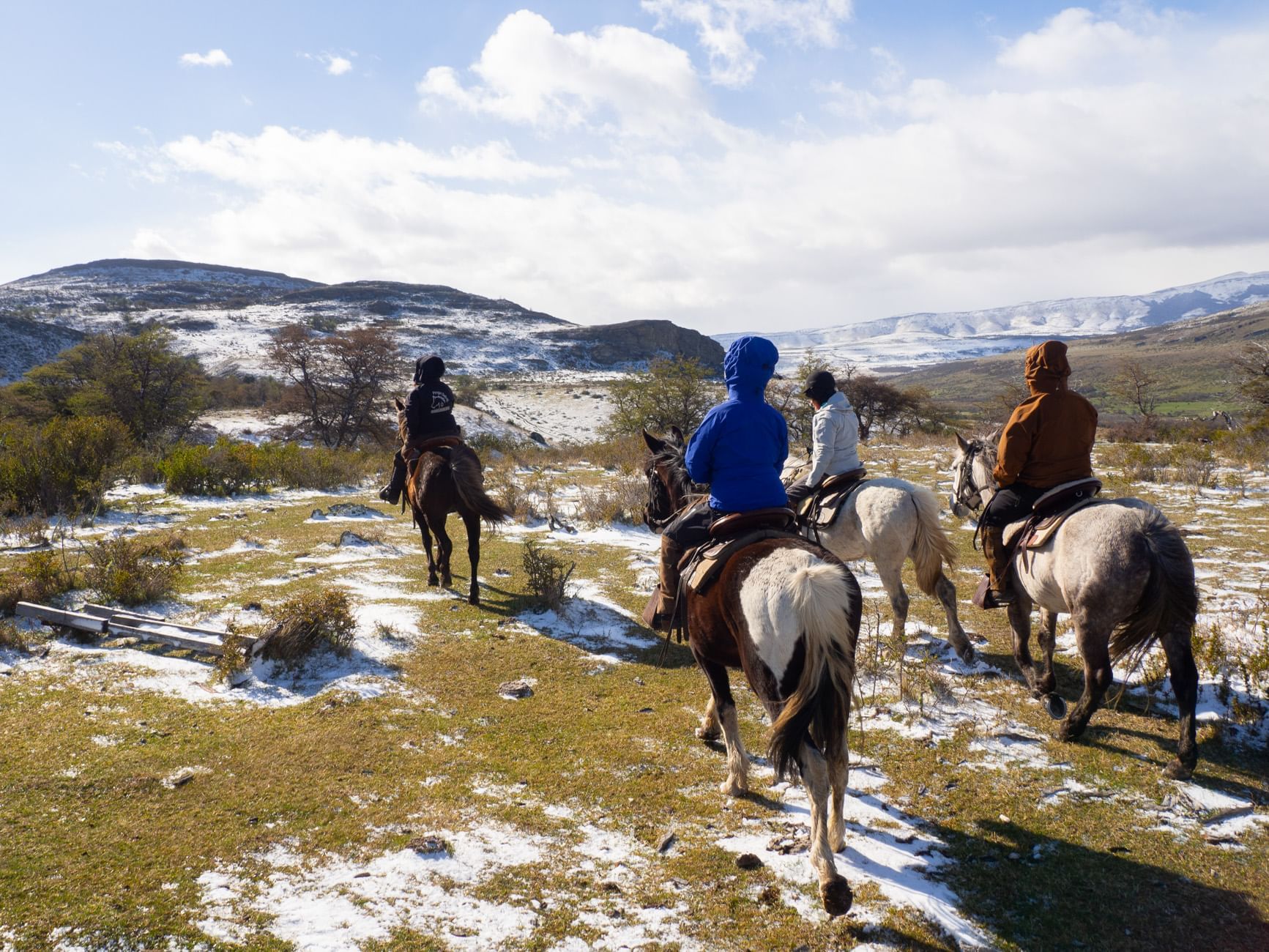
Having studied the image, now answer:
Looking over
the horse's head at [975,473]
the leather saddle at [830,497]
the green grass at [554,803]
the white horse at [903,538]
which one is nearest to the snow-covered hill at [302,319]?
the green grass at [554,803]

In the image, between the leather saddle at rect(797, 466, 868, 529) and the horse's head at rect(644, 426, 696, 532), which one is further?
the leather saddle at rect(797, 466, 868, 529)

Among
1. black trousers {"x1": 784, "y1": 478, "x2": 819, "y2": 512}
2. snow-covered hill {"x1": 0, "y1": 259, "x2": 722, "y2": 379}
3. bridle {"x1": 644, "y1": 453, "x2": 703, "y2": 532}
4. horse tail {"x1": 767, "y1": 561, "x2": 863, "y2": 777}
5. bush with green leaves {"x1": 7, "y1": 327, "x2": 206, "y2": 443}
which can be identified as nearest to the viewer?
horse tail {"x1": 767, "y1": 561, "x2": 863, "y2": 777}

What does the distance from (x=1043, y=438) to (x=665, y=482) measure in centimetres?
301

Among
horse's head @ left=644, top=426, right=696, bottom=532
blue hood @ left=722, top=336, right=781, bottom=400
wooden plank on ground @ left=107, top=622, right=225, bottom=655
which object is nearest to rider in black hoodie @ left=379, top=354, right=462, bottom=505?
wooden plank on ground @ left=107, top=622, right=225, bottom=655

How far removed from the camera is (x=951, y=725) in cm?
479

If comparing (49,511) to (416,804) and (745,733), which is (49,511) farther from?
(745,733)

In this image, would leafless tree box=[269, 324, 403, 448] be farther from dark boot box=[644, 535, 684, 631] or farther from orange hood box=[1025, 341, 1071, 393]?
orange hood box=[1025, 341, 1071, 393]

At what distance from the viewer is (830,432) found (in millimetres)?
6668

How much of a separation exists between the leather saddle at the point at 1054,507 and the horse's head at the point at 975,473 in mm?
951

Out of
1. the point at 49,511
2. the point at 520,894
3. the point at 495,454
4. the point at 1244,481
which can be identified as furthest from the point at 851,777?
the point at 495,454

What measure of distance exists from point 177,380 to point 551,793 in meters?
26.6

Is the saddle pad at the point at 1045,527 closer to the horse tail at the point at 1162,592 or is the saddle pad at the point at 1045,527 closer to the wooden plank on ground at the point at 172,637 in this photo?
the horse tail at the point at 1162,592

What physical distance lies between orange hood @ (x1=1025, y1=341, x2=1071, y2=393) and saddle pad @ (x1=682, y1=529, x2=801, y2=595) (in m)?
2.74

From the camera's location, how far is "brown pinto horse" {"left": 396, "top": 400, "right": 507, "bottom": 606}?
7.67 meters
